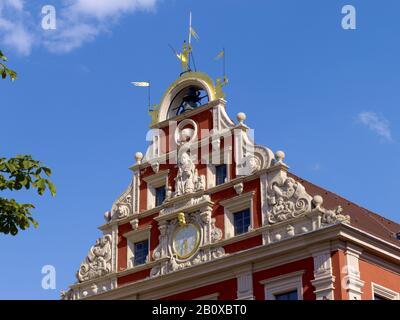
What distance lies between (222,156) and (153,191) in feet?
13.9

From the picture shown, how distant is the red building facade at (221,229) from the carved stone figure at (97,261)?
2.1 inches

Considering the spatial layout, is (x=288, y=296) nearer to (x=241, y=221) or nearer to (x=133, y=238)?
(x=241, y=221)

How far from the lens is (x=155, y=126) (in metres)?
47.6

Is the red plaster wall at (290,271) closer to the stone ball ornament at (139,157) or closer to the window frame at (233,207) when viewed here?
the window frame at (233,207)

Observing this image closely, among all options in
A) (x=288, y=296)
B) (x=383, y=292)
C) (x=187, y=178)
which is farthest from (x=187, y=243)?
(x=383, y=292)

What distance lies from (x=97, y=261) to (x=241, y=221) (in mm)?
7935

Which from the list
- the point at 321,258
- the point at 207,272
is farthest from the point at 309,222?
the point at 207,272

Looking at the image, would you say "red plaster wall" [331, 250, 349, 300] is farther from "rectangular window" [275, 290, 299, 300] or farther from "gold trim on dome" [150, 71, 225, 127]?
"gold trim on dome" [150, 71, 225, 127]

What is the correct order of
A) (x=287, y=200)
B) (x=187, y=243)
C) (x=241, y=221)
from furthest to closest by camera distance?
1. (x=187, y=243)
2. (x=241, y=221)
3. (x=287, y=200)

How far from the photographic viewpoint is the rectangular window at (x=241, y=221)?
1676 inches

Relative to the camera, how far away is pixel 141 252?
46.0 m

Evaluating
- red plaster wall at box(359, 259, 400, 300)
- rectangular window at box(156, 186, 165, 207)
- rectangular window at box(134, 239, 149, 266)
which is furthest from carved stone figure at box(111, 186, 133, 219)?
red plaster wall at box(359, 259, 400, 300)

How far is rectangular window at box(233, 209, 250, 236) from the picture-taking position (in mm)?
42562

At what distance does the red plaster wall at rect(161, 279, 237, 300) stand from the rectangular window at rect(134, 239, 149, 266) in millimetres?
3255
